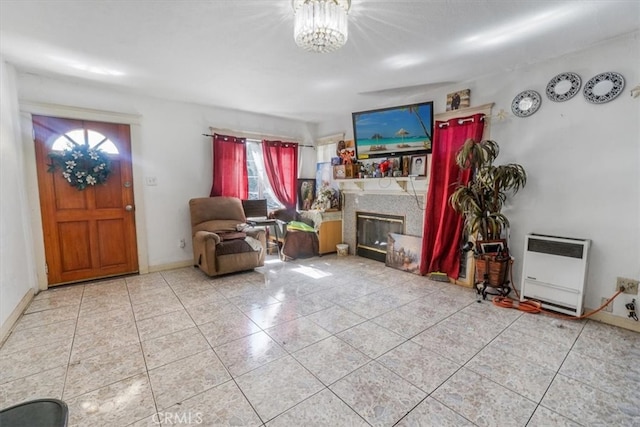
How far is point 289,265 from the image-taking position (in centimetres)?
410

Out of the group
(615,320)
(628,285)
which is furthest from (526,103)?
(615,320)

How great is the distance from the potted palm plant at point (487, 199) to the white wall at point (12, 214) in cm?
401

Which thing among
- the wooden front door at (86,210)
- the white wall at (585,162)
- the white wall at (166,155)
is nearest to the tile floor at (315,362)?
the wooden front door at (86,210)

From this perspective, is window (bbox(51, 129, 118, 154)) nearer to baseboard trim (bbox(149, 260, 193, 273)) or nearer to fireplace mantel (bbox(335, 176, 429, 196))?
baseboard trim (bbox(149, 260, 193, 273))

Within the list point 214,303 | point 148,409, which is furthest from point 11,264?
point 148,409

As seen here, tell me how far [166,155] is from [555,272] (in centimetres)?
448

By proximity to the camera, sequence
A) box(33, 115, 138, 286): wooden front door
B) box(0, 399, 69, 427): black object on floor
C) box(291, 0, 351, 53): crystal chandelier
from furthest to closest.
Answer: box(33, 115, 138, 286): wooden front door
box(291, 0, 351, 53): crystal chandelier
box(0, 399, 69, 427): black object on floor

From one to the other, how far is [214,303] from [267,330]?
0.80m

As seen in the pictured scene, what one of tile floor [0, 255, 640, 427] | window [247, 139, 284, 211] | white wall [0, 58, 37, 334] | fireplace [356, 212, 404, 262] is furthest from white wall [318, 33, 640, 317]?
white wall [0, 58, 37, 334]

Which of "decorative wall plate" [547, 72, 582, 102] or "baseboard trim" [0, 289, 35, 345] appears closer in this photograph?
"baseboard trim" [0, 289, 35, 345]

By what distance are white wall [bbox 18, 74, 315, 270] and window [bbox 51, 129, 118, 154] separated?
26 centimetres

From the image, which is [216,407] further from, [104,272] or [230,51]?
[104,272]

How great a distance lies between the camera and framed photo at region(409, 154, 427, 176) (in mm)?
3559

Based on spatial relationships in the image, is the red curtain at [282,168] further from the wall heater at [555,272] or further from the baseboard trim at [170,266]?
the wall heater at [555,272]
